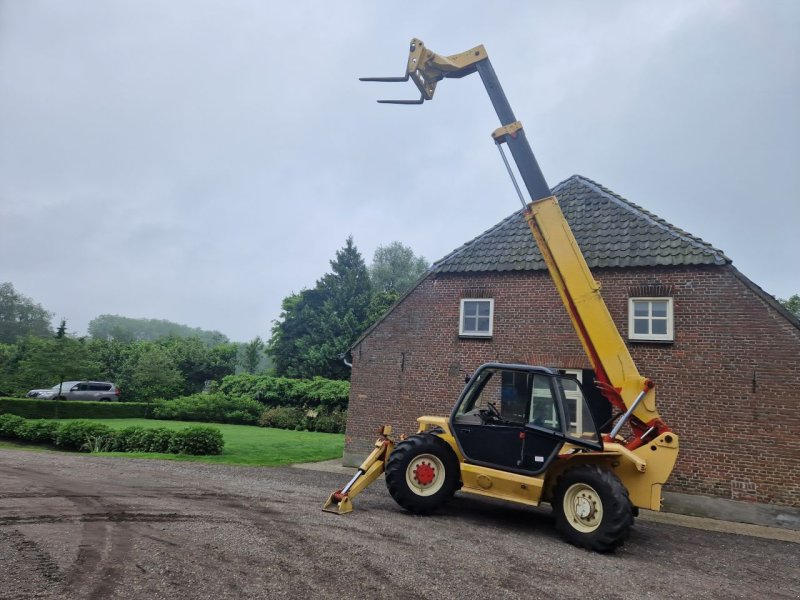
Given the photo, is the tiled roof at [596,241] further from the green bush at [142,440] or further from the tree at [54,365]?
the tree at [54,365]

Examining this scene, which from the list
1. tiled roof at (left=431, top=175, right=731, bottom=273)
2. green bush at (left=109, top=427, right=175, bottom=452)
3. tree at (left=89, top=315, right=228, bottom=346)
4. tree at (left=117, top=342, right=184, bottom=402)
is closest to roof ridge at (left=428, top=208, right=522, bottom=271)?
tiled roof at (left=431, top=175, right=731, bottom=273)

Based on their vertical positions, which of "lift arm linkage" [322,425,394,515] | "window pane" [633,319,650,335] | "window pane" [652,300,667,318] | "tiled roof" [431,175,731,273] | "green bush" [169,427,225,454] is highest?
"tiled roof" [431,175,731,273]

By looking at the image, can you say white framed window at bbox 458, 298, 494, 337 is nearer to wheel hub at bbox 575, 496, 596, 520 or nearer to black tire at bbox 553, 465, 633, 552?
black tire at bbox 553, 465, 633, 552

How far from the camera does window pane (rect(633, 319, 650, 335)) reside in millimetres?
10517

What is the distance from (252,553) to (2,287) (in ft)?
310

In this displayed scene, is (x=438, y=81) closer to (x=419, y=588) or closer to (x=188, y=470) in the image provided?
(x=419, y=588)

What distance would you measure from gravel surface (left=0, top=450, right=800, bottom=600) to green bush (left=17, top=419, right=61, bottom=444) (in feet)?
27.5

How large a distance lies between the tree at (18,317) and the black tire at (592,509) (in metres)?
84.5

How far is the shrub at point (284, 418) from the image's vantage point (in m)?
25.7

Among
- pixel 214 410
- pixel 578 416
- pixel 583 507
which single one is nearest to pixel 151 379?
pixel 214 410

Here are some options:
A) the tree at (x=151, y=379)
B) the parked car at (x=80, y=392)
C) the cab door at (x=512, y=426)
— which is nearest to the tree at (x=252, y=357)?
the tree at (x=151, y=379)

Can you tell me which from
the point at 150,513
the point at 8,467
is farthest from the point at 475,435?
the point at 8,467

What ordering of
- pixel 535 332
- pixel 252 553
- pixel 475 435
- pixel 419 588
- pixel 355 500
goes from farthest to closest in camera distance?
pixel 535 332 → pixel 355 500 → pixel 475 435 → pixel 252 553 → pixel 419 588

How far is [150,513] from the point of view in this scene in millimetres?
6516
